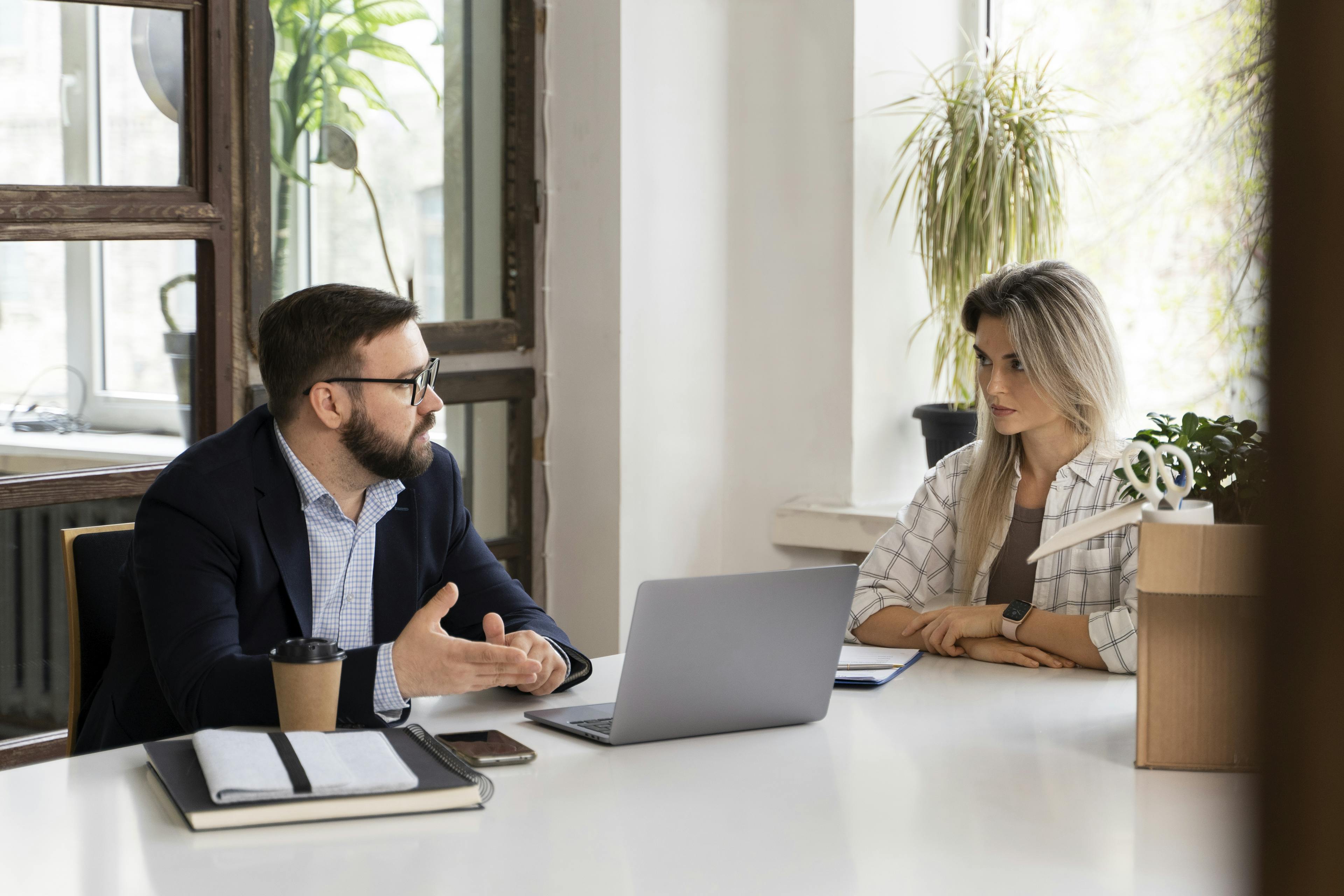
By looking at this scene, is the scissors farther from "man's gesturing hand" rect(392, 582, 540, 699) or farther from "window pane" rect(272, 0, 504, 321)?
"window pane" rect(272, 0, 504, 321)

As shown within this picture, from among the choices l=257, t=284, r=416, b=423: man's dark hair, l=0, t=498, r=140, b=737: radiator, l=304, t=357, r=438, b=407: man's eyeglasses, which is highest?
l=257, t=284, r=416, b=423: man's dark hair

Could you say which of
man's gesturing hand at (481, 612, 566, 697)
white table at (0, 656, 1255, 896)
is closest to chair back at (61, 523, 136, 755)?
white table at (0, 656, 1255, 896)

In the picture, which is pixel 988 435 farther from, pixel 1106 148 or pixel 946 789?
pixel 1106 148

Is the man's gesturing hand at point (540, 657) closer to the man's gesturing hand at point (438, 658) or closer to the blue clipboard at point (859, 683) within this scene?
the man's gesturing hand at point (438, 658)

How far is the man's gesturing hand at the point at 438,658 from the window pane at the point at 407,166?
5.03 ft

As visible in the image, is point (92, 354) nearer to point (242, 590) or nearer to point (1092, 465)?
point (242, 590)

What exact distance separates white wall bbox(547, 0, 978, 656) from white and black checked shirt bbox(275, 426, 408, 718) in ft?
4.70

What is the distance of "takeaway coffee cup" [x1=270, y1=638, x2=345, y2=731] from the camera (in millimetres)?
1436

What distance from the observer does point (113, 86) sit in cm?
257

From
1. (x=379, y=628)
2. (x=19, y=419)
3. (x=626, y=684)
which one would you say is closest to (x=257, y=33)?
(x=19, y=419)

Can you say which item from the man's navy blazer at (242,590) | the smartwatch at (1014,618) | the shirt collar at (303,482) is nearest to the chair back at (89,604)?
the man's navy blazer at (242,590)

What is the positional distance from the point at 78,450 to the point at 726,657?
1625mm

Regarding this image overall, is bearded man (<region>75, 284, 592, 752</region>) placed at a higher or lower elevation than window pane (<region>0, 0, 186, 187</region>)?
lower

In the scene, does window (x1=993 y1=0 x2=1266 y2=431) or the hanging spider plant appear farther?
window (x1=993 y1=0 x2=1266 y2=431)
